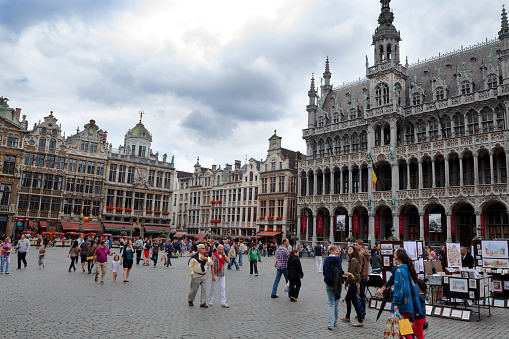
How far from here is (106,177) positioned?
61.7 metres

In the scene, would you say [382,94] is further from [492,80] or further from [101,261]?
[101,261]

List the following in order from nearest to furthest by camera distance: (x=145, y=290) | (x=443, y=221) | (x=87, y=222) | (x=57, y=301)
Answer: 1. (x=57, y=301)
2. (x=145, y=290)
3. (x=443, y=221)
4. (x=87, y=222)

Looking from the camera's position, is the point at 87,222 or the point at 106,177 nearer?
the point at 87,222

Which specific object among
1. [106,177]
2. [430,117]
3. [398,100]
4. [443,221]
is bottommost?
[443,221]

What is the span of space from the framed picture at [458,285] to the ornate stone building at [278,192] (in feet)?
142

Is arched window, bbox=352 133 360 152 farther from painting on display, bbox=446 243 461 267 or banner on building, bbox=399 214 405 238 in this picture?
painting on display, bbox=446 243 461 267

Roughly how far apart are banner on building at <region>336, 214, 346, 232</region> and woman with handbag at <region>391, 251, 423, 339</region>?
1526 inches

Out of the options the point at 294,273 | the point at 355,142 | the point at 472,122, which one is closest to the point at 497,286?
the point at 294,273

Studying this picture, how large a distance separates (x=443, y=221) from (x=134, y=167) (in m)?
47.9

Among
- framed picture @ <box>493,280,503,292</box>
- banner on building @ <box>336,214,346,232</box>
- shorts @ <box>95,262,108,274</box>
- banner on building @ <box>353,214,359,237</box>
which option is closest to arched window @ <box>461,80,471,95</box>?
banner on building @ <box>353,214,359,237</box>

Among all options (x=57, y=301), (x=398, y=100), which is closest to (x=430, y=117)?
(x=398, y=100)

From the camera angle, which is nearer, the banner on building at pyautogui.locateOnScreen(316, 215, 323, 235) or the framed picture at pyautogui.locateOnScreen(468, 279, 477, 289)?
the framed picture at pyautogui.locateOnScreen(468, 279, 477, 289)

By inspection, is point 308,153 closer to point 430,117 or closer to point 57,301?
point 430,117

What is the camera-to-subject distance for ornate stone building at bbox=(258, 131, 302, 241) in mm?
55344
